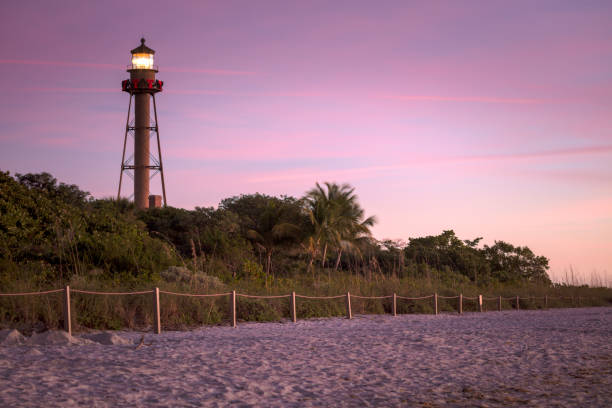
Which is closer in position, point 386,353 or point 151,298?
point 386,353

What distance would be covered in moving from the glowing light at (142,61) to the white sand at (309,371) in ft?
132

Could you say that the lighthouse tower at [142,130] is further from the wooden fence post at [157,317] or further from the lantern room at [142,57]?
the wooden fence post at [157,317]

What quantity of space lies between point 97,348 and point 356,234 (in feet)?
92.3

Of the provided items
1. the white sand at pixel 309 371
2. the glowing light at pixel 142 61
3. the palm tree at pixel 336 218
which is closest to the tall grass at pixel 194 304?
the white sand at pixel 309 371

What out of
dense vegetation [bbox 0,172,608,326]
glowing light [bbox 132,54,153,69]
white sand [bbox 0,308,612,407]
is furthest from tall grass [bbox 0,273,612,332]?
glowing light [bbox 132,54,153,69]

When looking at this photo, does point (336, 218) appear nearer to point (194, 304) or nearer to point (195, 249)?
point (195, 249)

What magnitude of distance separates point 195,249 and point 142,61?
29.0 m

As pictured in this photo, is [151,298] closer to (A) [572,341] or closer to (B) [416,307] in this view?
(A) [572,341]

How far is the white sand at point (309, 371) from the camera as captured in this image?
5273 mm

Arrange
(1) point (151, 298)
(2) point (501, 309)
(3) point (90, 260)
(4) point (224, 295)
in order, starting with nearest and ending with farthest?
(1) point (151, 298) → (4) point (224, 295) → (3) point (90, 260) → (2) point (501, 309)

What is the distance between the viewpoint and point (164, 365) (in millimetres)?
6617

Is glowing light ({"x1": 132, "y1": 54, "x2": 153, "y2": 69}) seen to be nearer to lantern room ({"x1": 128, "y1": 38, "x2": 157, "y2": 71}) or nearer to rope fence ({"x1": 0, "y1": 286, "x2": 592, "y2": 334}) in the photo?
lantern room ({"x1": 128, "y1": 38, "x2": 157, "y2": 71})

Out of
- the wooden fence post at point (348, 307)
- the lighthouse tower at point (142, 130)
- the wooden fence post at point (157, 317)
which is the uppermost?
the lighthouse tower at point (142, 130)

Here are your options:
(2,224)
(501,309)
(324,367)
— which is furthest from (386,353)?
(501,309)
